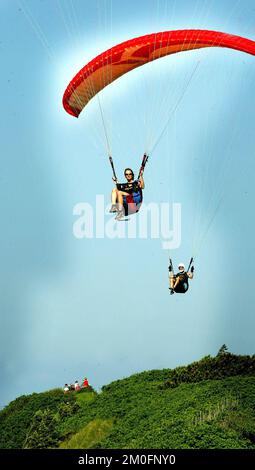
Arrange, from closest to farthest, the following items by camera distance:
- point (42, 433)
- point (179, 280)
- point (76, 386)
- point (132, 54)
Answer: point (179, 280) < point (132, 54) < point (42, 433) < point (76, 386)

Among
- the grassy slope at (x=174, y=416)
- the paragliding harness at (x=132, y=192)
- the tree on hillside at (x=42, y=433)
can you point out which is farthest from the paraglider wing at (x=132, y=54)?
the tree on hillside at (x=42, y=433)

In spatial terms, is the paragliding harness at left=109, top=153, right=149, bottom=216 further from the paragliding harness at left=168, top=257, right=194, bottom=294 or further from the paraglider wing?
the paraglider wing

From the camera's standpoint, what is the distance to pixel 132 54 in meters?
21.7

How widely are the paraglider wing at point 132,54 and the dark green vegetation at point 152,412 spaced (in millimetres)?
10101

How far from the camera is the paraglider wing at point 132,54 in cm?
2084

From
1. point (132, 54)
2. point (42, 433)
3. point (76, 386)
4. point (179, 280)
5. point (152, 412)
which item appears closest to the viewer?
point (179, 280)

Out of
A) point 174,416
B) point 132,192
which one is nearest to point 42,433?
point 174,416

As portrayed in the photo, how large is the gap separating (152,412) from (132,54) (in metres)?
11.4

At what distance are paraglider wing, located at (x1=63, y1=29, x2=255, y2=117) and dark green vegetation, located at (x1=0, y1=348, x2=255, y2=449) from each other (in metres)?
10.1

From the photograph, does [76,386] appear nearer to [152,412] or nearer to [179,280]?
[152,412]

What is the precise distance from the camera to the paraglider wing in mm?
20844

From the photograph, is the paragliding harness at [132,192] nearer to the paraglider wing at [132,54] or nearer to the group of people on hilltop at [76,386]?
the paraglider wing at [132,54]
